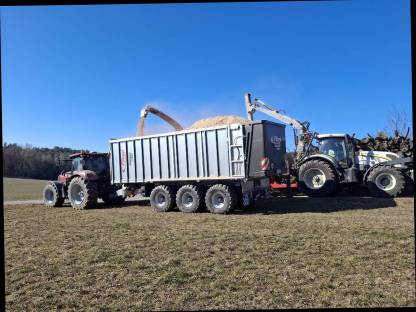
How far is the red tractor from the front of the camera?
14.9 meters

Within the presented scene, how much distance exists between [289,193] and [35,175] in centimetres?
2554

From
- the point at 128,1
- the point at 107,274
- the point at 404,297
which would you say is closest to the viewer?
the point at 128,1

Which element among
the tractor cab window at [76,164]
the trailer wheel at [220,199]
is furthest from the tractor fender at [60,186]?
the trailer wheel at [220,199]

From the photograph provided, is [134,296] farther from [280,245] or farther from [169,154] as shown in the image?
[169,154]

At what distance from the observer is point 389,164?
45.5ft

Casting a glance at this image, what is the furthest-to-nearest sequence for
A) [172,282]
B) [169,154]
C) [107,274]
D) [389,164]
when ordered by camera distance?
[389,164] → [169,154] → [107,274] → [172,282]

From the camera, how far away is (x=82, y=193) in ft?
48.8

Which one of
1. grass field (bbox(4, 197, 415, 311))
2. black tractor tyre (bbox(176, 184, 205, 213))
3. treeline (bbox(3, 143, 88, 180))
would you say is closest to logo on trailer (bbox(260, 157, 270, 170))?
grass field (bbox(4, 197, 415, 311))

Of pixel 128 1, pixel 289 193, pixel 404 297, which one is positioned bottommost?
pixel 404 297

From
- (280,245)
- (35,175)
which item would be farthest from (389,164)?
(35,175)

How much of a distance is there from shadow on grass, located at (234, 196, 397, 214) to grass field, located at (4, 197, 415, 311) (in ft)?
5.07

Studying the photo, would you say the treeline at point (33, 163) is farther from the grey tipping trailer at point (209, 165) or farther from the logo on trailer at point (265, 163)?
the logo on trailer at point (265, 163)

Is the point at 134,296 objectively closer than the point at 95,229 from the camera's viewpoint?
Yes

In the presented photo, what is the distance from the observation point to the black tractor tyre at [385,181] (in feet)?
44.1
